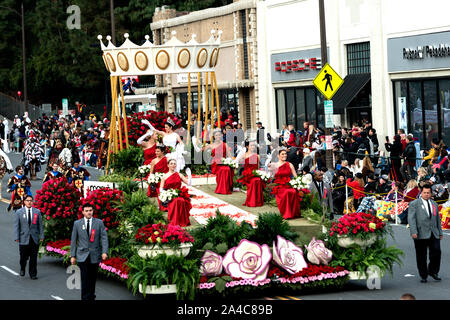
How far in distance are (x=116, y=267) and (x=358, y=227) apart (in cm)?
440

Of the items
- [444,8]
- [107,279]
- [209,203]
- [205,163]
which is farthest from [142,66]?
[444,8]

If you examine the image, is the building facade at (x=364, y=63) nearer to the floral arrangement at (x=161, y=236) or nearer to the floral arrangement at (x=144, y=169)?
the floral arrangement at (x=144, y=169)

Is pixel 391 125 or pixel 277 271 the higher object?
pixel 391 125

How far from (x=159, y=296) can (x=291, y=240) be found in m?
2.58

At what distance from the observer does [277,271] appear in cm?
1683

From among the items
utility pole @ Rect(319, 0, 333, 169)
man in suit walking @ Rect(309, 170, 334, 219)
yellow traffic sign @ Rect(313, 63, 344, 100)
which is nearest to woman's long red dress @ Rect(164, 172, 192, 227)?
man in suit walking @ Rect(309, 170, 334, 219)

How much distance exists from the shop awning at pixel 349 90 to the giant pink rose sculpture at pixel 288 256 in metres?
20.5

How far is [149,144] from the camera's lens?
24.3 metres

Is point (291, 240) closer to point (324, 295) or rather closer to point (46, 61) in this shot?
point (324, 295)

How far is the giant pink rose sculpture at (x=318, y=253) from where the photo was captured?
17.1 metres

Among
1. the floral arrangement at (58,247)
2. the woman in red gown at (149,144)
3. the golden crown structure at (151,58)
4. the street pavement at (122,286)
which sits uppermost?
the golden crown structure at (151,58)

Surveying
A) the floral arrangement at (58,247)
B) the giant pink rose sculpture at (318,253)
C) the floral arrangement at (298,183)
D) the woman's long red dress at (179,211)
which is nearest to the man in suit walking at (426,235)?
the giant pink rose sculpture at (318,253)

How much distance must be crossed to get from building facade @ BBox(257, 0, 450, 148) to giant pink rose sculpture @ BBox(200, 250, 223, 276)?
17856 millimetres

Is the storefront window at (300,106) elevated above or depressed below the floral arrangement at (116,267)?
above
